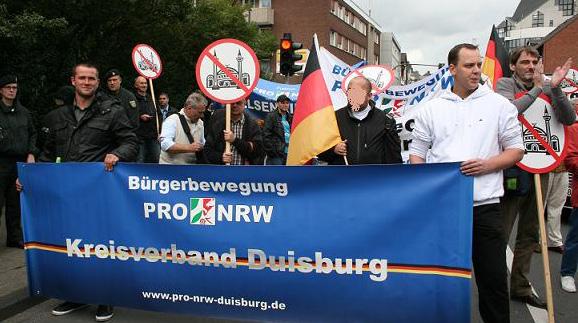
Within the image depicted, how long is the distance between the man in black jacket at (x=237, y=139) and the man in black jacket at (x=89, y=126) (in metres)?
1.31

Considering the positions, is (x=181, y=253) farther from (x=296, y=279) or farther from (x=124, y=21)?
(x=124, y=21)

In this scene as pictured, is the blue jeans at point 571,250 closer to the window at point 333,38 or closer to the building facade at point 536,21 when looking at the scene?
the window at point 333,38

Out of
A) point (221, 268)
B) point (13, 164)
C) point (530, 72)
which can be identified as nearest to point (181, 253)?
point (221, 268)

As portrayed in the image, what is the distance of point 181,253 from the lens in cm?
370

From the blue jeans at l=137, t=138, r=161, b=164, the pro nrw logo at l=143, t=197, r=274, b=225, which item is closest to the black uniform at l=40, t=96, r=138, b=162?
the pro nrw logo at l=143, t=197, r=274, b=225

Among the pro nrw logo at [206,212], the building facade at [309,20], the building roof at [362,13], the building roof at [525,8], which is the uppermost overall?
the building roof at [525,8]

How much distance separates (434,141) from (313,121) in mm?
1204

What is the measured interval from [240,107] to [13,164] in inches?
112

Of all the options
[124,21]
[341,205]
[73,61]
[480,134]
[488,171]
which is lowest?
[341,205]

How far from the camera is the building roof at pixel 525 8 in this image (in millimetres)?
97456

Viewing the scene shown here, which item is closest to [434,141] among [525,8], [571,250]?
[571,250]

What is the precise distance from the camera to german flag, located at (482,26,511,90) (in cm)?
499

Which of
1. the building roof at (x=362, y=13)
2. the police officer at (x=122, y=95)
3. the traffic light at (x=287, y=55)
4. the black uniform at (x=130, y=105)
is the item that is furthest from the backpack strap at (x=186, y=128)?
the building roof at (x=362, y=13)

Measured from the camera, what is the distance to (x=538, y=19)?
95812mm
